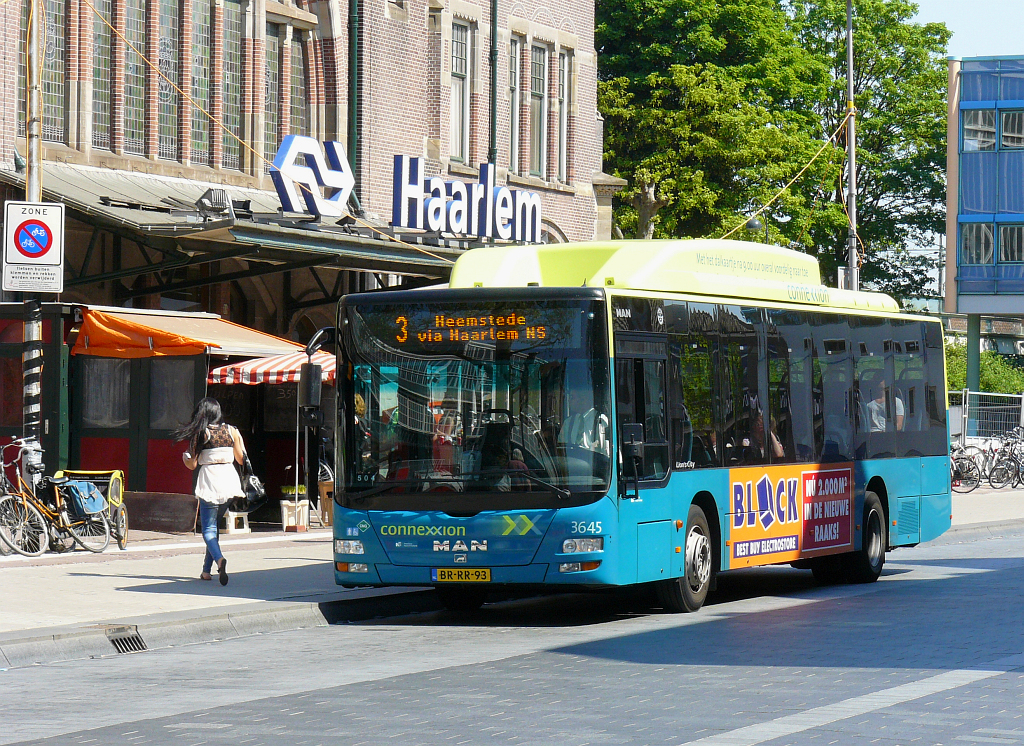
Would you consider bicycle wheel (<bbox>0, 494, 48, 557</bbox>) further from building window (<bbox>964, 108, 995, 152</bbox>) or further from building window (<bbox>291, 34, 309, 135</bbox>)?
building window (<bbox>964, 108, 995, 152</bbox>)

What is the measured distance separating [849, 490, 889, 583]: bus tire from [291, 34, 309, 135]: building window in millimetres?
14455

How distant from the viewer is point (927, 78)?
59062 millimetres

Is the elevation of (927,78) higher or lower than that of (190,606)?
higher

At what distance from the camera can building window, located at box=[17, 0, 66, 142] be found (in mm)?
22625

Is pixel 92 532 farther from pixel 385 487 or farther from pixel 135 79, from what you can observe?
pixel 135 79

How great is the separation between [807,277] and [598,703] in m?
8.63

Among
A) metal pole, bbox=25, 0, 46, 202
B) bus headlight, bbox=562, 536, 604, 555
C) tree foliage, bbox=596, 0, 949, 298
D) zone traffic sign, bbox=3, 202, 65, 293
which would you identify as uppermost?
tree foliage, bbox=596, 0, 949, 298

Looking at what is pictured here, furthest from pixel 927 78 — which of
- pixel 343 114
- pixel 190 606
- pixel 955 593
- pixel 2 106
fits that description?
pixel 190 606

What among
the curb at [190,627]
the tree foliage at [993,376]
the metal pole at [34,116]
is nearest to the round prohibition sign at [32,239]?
the metal pole at [34,116]

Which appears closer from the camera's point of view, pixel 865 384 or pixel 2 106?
pixel 865 384

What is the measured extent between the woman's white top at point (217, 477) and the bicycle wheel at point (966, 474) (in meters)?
22.1

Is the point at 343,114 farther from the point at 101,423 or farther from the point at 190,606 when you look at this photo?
the point at 190,606

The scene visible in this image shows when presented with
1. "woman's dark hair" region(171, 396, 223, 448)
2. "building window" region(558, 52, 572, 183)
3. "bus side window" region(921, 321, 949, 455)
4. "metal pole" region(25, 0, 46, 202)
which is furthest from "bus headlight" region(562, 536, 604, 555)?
"building window" region(558, 52, 572, 183)

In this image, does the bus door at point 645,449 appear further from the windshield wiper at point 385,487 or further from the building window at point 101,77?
the building window at point 101,77
